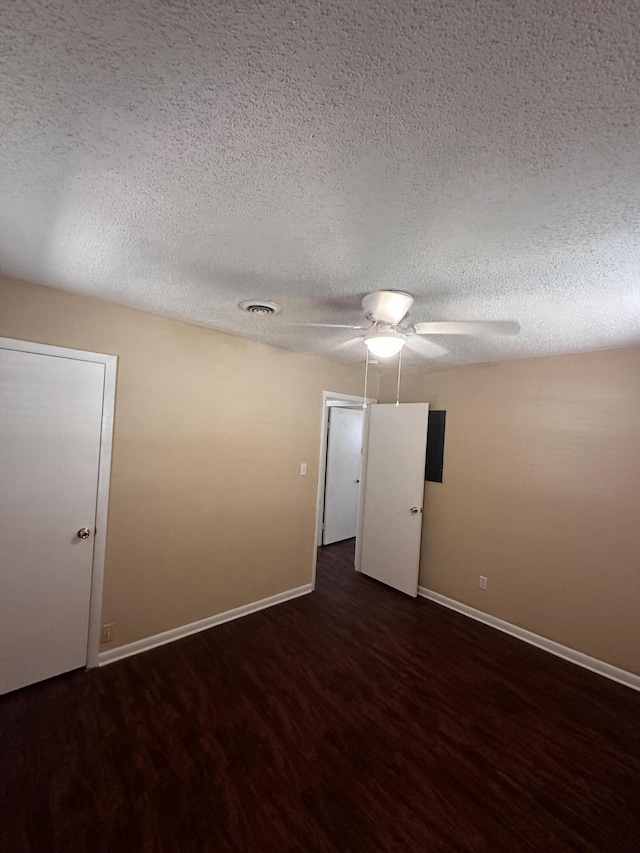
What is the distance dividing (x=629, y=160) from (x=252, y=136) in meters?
0.96

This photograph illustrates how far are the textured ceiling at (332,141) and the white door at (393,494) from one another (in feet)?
6.91

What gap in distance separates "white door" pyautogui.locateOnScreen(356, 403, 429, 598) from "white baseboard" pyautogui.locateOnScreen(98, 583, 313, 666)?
0.87m

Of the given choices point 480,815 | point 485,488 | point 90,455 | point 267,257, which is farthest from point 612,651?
point 90,455

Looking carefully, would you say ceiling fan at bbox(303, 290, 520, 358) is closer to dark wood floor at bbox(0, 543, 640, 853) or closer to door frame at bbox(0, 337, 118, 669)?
door frame at bbox(0, 337, 118, 669)

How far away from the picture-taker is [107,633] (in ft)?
7.79

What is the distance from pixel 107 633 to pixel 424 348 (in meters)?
3.10

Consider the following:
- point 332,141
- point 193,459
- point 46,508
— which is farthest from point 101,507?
point 332,141

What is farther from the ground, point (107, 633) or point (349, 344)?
point (349, 344)

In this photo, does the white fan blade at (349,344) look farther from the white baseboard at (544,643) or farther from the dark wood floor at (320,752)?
the white baseboard at (544,643)

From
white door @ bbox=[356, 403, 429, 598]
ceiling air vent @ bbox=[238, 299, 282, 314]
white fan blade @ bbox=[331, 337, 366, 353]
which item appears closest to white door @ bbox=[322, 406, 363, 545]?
white door @ bbox=[356, 403, 429, 598]

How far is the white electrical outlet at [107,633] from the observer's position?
2.36m

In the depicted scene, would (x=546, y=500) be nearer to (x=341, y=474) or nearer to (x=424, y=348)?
(x=424, y=348)

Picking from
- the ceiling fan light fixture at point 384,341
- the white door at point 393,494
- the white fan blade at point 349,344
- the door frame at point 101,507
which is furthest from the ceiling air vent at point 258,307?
the white door at point 393,494

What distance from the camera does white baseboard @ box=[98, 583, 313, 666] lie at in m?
2.42
